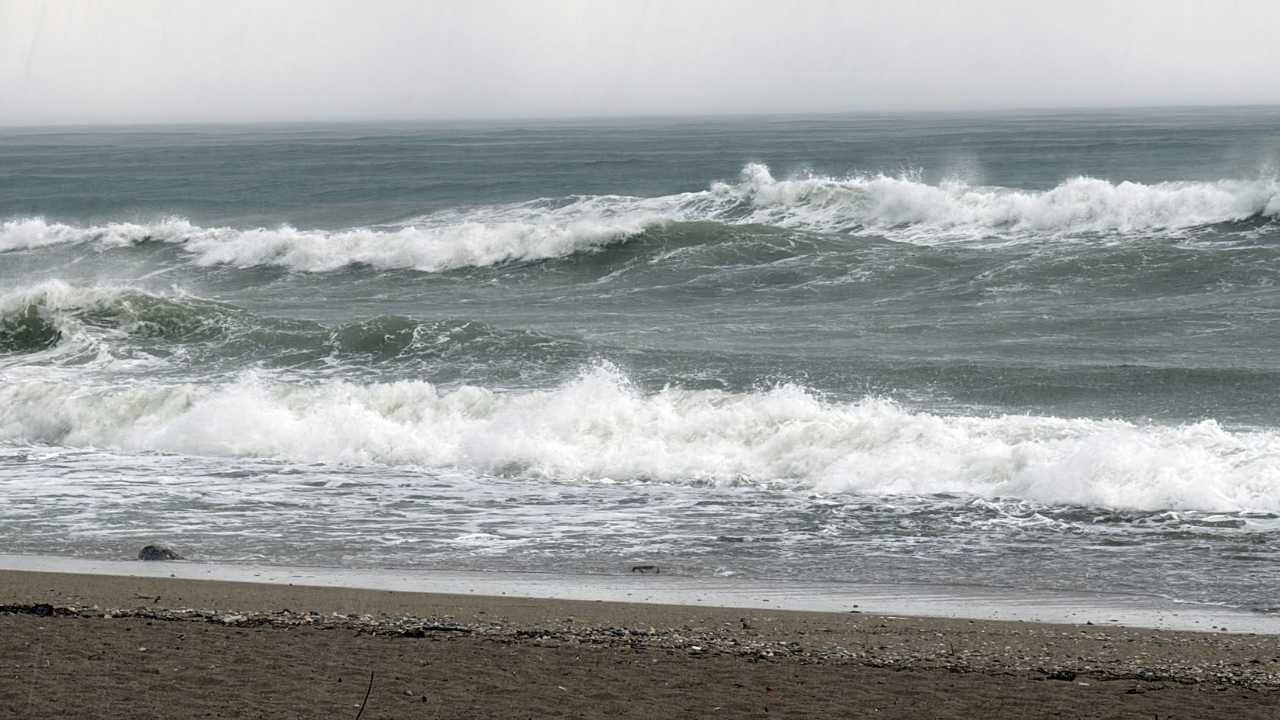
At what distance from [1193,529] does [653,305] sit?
15.4 meters

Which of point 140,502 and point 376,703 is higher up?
point 376,703

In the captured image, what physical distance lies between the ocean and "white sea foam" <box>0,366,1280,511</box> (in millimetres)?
45

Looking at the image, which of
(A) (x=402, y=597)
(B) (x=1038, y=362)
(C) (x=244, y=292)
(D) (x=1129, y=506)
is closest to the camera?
(A) (x=402, y=597)

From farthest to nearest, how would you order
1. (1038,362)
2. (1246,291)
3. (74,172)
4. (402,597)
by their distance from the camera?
(74,172), (1246,291), (1038,362), (402,597)

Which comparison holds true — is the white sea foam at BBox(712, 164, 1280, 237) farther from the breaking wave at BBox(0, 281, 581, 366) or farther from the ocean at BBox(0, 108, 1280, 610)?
the breaking wave at BBox(0, 281, 581, 366)

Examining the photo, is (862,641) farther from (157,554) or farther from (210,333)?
(210,333)

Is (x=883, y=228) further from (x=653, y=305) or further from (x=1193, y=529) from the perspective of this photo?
(x=1193, y=529)

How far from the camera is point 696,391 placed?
1684 cm

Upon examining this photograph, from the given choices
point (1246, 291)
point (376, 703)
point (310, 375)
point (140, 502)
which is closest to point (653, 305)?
point (310, 375)

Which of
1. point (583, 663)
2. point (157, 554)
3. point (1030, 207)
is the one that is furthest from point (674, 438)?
point (1030, 207)

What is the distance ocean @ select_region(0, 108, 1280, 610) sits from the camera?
1152 cm

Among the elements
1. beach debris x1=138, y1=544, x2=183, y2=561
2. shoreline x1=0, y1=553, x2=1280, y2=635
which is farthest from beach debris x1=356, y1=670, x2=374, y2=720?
beach debris x1=138, y1=544, x2=183, y2=561

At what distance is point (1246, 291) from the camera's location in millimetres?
23859

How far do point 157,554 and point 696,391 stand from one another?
24.6ft
